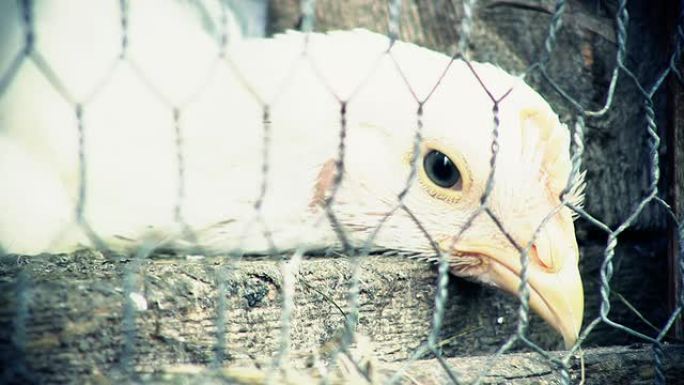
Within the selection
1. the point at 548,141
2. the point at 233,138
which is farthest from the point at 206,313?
the point at 548,141

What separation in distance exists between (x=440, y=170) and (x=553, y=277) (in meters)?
0.34

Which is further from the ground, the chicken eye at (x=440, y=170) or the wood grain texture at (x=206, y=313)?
the chicken eye at (x=440, y=170)

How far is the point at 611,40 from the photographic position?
233cm

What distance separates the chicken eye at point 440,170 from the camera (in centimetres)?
196

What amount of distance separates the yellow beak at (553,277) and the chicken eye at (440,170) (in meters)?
0.19

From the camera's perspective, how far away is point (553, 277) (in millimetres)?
1774

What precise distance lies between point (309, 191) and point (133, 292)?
0.78 metres

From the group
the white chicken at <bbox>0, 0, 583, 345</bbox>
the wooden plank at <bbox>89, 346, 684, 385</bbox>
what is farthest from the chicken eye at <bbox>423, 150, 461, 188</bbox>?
the wooden plank at <bbox>89, 346, 684, 385</bbox>

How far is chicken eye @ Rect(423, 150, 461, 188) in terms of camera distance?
1958 millimetres

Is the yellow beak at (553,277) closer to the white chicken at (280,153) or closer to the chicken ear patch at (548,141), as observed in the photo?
the white chicken at (280,153)

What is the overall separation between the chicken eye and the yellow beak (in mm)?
195

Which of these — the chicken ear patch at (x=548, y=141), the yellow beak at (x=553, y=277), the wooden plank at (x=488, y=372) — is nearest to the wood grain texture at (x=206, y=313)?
the wooden plank at (x=488, y=372)

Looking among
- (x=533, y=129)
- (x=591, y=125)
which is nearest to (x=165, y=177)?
(x=533, y=129)

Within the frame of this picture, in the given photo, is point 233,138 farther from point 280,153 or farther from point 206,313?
point 206,313
